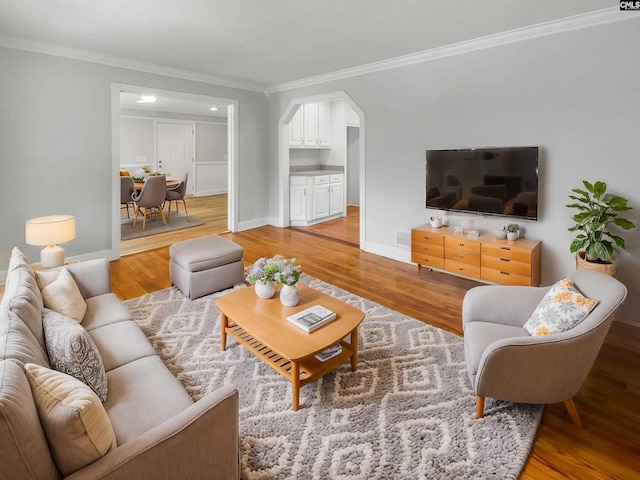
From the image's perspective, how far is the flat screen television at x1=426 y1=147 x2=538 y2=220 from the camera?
11.6 ft

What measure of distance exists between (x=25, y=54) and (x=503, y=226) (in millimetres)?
5395

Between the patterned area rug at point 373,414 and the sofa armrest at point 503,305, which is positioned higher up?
the sofa armrest at point 503,305

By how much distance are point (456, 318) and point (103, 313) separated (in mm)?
2748

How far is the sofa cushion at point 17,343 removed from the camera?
1259 millimetres

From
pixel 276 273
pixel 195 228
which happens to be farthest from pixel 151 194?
pixel 276 273

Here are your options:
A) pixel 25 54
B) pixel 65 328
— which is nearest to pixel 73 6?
pixel 25 54

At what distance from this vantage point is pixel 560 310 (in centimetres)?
194

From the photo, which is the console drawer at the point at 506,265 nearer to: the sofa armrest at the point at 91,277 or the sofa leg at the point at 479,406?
the sofa leg at the point at 479,406

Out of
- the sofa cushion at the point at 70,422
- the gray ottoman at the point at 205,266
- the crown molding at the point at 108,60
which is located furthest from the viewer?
the crown molding at the point at 108,60

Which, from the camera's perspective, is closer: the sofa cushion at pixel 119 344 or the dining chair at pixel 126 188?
the sofa cushion at pixel 119 344

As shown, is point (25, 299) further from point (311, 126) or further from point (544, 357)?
point (311, 126)

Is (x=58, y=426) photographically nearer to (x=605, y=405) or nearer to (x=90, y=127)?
(x=605, y=405)

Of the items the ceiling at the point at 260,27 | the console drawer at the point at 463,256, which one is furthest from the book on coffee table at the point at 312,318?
the ceiling at the point at 260,27

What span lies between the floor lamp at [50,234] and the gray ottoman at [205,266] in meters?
0.93
